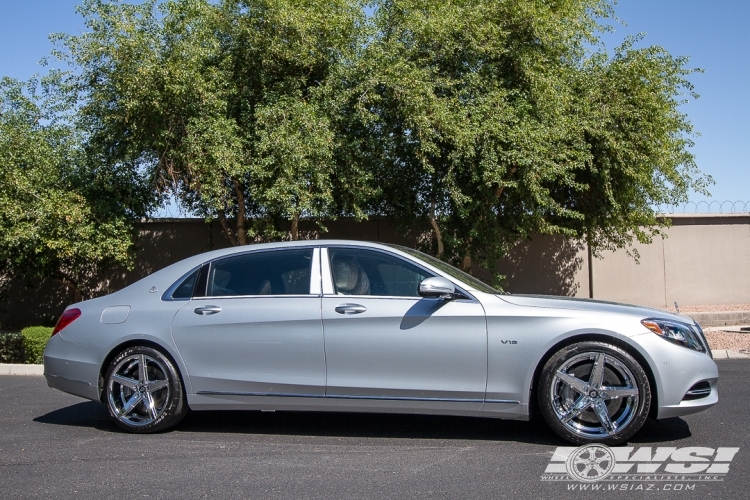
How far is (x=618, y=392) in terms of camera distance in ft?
18.6

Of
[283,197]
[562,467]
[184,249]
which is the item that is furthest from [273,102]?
[562,467]

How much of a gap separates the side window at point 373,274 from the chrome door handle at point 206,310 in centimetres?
103

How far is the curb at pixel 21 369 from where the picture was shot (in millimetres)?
10906

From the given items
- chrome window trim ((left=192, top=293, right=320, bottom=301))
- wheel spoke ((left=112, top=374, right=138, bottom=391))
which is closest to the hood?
chrome window trim ((left=192, top=293, right=320, bottom=301))

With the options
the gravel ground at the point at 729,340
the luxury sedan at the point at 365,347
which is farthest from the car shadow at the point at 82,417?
the gravel ground at the point at 729,340

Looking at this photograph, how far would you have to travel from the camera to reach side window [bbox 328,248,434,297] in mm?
6133

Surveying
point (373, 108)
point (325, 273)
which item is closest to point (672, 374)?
point (325, 273)

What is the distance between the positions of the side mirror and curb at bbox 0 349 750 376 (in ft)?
23.4

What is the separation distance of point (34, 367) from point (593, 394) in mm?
8581

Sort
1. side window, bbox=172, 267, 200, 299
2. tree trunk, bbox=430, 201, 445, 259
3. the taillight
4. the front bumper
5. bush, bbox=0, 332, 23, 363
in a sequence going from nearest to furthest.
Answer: the front bumper
side window, bbox=172, 267, 200, 299
the taillight
bush, bbox=0, 332, 23, 363
tree trunk, bbox=430, 201, 445, 259

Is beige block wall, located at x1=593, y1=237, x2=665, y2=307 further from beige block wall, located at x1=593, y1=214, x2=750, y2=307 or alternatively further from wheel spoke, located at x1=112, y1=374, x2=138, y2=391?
wheel spoke, located at x1=112, y1=374, x2=138, y2=391

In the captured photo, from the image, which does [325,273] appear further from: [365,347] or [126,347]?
[126,347]

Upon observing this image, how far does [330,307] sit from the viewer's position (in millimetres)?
6086

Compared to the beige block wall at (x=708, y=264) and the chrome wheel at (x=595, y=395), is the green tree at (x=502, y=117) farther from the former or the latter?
the chrome wheel at (x=595, y=395)
